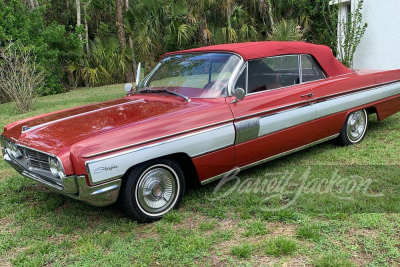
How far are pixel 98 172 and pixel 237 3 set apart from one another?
13.5m

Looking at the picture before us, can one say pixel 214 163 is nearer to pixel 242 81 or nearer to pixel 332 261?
pixel 242 81

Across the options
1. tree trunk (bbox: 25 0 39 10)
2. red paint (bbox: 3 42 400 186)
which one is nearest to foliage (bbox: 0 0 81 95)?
tree trunk (bbox: 25 0 39 10)

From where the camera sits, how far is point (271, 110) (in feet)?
13.6

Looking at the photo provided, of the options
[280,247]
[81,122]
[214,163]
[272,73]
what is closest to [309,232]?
[280,247]

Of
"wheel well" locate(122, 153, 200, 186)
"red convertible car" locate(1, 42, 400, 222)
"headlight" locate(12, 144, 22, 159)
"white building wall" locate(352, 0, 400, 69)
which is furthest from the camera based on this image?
"white building wall" locate(352, 0, 400, 69)

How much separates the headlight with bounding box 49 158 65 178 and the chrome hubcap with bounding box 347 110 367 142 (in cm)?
377

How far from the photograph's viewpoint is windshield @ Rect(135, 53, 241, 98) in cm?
402

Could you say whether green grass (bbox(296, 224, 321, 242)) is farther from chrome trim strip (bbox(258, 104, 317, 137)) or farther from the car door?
chrome trim strip (bbox(258, 104, 317, 137))

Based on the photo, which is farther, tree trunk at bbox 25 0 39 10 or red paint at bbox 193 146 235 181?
tree trunk at bbox 25 0 39 10

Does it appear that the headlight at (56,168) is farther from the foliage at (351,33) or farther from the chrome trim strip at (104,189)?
the foliage at (351,33)

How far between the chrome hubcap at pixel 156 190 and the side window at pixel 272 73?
4.45ft

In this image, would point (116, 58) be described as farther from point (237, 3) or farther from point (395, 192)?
point (395, 192)

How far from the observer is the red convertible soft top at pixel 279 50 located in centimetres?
427

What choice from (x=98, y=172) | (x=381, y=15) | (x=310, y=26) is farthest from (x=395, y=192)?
(x=310, y=26)
